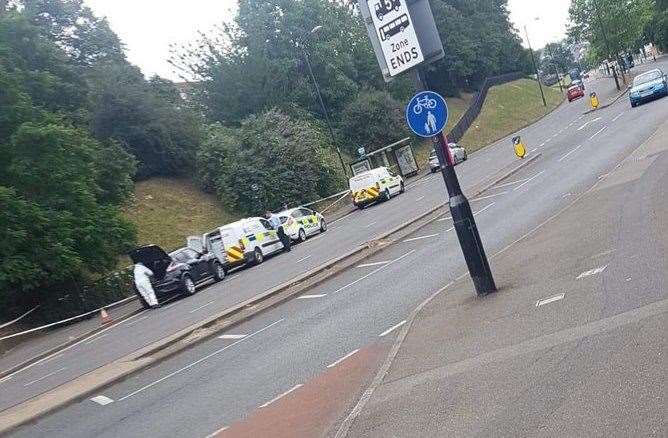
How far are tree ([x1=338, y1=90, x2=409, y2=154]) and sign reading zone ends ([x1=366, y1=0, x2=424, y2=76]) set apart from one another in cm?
4202

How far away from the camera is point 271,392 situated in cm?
753

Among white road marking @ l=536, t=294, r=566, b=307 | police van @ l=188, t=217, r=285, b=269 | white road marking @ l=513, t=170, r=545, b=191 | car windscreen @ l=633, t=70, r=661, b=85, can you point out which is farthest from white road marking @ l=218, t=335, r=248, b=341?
car windscreen @ l=633, t=70, r=661, b=85

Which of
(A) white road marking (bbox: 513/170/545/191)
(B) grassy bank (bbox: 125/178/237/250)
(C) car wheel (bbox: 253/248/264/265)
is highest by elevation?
(B) grassy bank (bbox: 125/178/237/250)

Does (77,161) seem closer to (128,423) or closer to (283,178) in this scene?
(283,178)

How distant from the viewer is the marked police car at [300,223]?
27469 millimetres

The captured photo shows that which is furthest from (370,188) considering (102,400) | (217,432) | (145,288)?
(217,432)

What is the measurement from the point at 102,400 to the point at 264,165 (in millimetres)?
28260

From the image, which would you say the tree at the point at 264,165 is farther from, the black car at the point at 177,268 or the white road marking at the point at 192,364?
the white road marking at the point at 192,364

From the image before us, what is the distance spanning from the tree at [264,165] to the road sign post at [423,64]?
27.7m

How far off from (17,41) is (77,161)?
759cm

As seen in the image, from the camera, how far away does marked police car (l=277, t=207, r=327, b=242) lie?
27.5m

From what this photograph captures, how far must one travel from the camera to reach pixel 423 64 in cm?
862

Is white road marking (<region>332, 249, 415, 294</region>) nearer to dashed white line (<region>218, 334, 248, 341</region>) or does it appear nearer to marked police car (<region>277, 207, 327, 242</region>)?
dashed white line (<region>218, 334, 248, 341</region>)

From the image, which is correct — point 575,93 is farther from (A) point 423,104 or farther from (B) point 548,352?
(B) point 548,352
